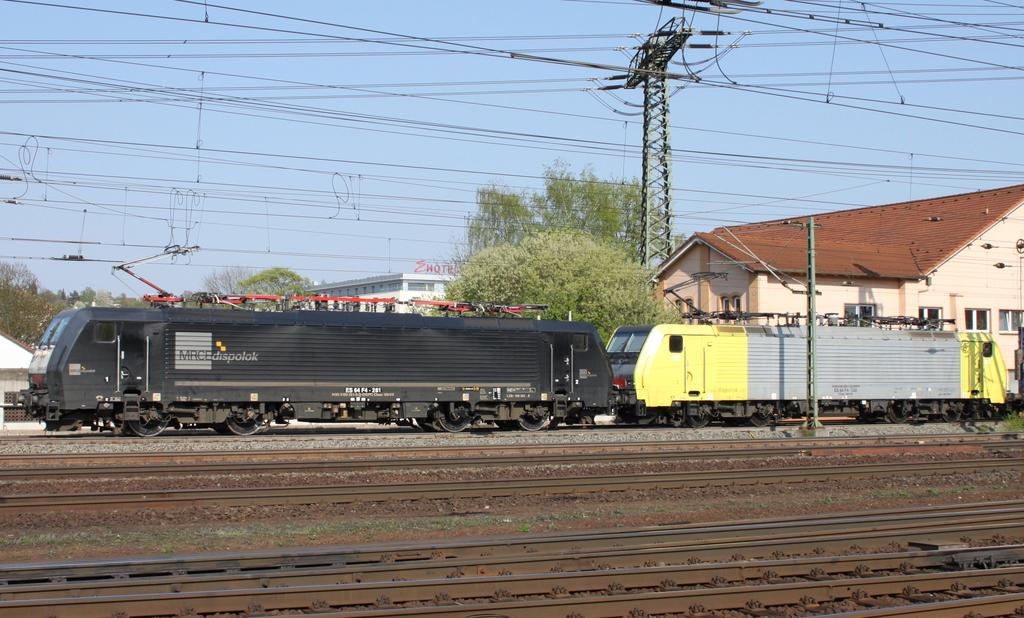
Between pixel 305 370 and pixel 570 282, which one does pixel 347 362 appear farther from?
pixel 570 282

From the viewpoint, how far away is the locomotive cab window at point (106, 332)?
19062 mm

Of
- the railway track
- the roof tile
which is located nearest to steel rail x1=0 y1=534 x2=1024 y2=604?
the railway track

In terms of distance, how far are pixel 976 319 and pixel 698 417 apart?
1988 cm

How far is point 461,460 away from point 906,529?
7.91 metres

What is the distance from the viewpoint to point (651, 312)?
111ft

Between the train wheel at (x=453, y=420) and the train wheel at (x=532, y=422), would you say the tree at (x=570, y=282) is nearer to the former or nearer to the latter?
the train wheel at (x=532, y=422)

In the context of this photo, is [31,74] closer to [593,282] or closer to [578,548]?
[578,548]

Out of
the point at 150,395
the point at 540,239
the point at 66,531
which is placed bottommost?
the point at 66,531

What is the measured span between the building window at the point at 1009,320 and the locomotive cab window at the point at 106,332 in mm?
35941

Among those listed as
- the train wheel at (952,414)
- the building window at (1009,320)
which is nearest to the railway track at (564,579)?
the train wheel at (952,414)

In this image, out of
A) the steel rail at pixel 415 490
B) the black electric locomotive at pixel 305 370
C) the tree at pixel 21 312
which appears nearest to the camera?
the steel rail at pixel 415 490

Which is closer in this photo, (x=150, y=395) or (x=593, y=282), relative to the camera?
(x=150, y=395)

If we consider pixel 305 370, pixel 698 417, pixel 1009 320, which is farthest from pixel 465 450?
pixel 1009 320

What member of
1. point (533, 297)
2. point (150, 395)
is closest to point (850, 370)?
point (533, 297)
